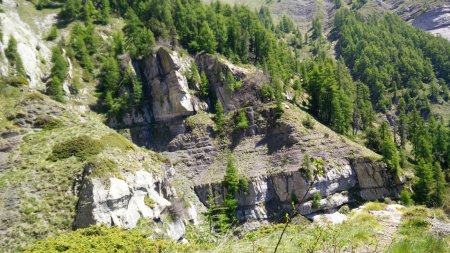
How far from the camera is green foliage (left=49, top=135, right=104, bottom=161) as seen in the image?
4318cm

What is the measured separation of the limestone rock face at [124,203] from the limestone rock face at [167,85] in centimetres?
3304

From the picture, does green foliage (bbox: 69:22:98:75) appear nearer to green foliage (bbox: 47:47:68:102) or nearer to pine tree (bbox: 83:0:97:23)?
green foliage (bbox: 47:47:68:102)

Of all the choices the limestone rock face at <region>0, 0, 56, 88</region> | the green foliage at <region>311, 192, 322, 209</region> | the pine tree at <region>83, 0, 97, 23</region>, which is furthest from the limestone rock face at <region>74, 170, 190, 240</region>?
the pine tree at <region>83, 0, 97, 23</region>

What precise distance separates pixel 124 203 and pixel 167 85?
46.6m

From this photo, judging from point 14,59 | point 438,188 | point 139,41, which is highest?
point 139,41

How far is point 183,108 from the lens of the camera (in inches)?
3194

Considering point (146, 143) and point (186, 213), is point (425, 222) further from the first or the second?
point (146, 143)

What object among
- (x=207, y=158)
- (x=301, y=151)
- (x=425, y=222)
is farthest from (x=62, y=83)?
(x=425, y=222)

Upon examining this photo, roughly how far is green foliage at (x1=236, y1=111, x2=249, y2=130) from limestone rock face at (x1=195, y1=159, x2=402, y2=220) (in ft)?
45.0

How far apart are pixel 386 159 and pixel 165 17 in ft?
229

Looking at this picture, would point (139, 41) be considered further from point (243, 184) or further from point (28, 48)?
point (243, 184)

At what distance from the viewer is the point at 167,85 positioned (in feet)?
275

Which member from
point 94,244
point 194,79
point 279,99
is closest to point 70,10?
point 194,79

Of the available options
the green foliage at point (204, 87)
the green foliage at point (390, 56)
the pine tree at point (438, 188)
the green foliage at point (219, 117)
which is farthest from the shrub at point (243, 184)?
the green foliage at point (390, 56)
